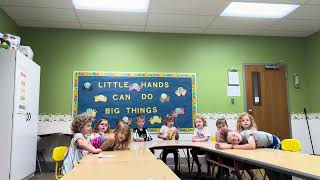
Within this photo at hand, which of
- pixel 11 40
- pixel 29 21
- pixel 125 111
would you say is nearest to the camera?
pixel 11 40

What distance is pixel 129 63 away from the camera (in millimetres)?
6297

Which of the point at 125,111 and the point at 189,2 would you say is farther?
the point at 125,111

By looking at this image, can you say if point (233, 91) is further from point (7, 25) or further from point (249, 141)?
point (7, 25)

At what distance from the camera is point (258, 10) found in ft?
17.7

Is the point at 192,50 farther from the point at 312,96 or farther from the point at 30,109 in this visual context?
the point at 30,109

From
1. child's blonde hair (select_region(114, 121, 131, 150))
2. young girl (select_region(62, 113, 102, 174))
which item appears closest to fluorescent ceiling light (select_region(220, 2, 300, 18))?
child's blonde hair (select_region(114, 121, 131, 150))

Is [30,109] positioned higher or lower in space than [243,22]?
lower

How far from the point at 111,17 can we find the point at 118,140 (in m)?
2.98

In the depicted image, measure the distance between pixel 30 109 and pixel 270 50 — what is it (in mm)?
4964

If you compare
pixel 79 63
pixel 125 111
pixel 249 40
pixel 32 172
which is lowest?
pixel 32 172

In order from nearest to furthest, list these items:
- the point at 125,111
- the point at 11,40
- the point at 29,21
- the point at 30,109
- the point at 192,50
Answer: the point at 11,40 → the point at 30,109 → the point at 29,21 → the point at 125,111 → the point at 192,50

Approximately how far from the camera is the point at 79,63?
242 inches

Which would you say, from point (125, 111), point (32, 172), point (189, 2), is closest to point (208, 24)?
point (189, 2)

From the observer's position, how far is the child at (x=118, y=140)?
10.3ft
